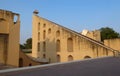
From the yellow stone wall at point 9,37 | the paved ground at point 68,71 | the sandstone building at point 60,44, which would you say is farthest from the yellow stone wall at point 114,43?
the paved ground at point 68,71

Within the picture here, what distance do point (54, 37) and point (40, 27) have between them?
5.27 m

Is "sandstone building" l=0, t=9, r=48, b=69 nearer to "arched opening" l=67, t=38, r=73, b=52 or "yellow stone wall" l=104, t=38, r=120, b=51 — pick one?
"arched opening" l=67, t=38, r=73, b=52

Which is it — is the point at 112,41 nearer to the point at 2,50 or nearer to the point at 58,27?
the point at 58,27

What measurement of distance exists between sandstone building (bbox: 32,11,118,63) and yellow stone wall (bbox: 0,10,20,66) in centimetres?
792

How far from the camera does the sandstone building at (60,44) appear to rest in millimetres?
20808

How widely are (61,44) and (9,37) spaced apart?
32.6 ft

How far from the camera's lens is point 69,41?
24656 millimetres

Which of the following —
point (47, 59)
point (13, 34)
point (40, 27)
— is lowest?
point (47, 59)

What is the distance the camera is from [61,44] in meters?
25.9

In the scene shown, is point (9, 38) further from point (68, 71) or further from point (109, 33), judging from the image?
point (109, 33)

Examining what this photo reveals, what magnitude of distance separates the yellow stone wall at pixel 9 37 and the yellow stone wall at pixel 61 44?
310 inches

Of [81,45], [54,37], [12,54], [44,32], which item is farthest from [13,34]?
[44,32]

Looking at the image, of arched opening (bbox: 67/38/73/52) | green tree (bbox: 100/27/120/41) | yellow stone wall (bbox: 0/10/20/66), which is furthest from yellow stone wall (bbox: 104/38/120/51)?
green tree (bbox: 100/27/120/41)

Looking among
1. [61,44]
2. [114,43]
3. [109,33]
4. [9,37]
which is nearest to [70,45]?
[61,44]
